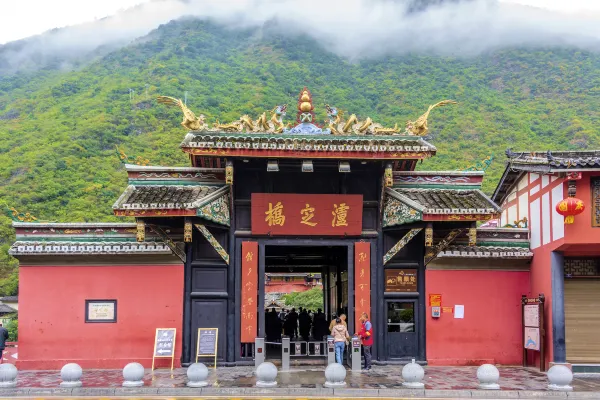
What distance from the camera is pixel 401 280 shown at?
749 inches

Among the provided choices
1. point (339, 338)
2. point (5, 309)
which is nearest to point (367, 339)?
point (339, 338)

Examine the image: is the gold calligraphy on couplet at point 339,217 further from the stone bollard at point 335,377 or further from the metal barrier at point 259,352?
the stone bollard at point 335,377

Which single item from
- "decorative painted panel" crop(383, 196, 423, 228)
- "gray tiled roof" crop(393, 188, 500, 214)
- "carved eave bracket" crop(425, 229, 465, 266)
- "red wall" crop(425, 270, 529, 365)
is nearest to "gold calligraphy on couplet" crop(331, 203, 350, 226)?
"decorative painted panel" crop(383, 196, 423, 228)

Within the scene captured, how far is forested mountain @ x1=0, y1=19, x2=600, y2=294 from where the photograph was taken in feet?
144

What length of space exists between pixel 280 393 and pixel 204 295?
5.08 meters

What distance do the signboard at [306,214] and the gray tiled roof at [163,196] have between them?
1.43m

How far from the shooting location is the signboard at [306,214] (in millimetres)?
18797

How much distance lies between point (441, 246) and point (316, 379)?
4.97m

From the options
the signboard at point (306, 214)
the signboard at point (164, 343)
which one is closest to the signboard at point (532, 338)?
the signboard at point (306, 214)

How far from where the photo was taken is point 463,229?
60.0 ft

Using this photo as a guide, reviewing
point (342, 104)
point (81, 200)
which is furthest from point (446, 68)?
point (81, 200)

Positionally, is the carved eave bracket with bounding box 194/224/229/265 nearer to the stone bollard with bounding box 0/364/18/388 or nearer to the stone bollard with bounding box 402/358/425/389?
the stone bollard with bounding box 0/364/18/388

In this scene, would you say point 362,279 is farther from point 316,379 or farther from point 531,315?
point 531,315

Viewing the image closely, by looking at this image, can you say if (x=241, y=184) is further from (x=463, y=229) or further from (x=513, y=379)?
(x=513, y=379)
